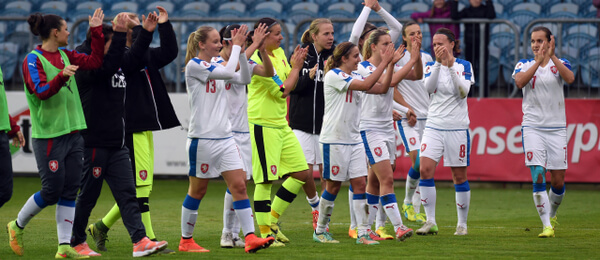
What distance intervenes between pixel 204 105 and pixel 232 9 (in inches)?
457

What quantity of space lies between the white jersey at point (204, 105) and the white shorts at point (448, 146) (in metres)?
2.81

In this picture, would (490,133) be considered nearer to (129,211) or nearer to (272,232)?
(272,232)

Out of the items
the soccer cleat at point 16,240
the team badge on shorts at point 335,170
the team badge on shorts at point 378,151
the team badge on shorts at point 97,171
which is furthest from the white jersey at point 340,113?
the soccer cleat at point 16,240

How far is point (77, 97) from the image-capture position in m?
7.80

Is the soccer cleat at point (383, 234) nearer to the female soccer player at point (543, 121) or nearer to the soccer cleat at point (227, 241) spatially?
the soccer cleat at point (227, 241)

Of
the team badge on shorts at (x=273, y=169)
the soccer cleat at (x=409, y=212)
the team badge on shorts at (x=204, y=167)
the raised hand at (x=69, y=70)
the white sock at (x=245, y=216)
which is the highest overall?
the raised hand at (x=69, y=70)

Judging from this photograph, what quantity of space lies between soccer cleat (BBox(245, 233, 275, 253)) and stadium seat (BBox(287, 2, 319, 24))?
1104 centimetres

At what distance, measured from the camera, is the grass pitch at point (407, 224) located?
323 inches

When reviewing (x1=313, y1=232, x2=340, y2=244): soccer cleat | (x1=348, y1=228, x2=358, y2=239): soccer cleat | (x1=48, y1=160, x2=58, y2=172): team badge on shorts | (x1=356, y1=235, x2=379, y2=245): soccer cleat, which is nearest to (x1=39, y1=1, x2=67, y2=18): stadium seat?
(x1=348, y1=228, x2=358, y2=239): soccer cleat

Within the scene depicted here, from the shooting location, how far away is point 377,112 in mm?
9891

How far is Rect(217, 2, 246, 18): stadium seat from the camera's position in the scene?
63.5 ft

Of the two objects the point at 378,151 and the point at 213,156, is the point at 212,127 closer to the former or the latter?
the point at 213,156

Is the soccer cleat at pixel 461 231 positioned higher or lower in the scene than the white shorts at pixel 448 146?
lower

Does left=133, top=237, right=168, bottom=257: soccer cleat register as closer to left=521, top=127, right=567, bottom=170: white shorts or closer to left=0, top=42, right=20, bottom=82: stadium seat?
left=521, top=127, right=567, bottom=170: white shorts
